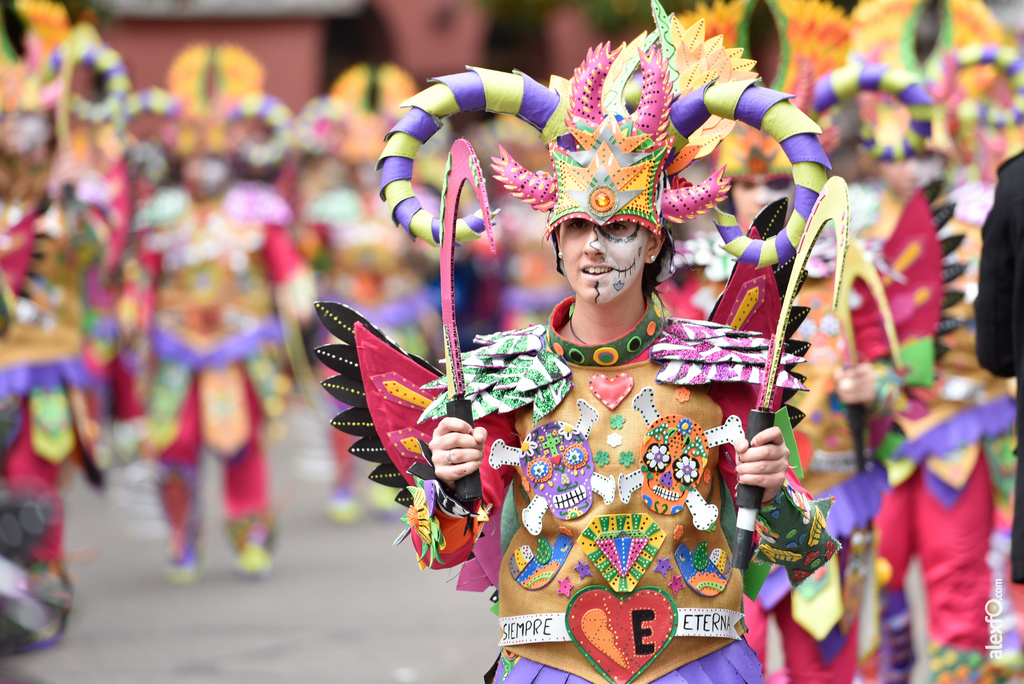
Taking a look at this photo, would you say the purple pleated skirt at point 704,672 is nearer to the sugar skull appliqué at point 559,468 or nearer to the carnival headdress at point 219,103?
the sugar skull appliqué at point 559,468

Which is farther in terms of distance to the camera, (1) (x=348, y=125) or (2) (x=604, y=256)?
(1) (x=348, y=125)

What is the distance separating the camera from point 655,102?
3.01 metres

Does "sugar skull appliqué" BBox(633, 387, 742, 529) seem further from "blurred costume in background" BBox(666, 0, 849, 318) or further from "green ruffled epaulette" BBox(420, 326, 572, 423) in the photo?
"blurred costume in background" BBox(666, 0, 849, 318)

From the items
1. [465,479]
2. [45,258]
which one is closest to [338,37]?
[45,258]

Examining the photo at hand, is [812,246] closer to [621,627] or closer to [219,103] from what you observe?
[621,627]

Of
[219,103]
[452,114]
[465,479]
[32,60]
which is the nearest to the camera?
[465,479]

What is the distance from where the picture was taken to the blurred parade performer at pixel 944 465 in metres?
5.01

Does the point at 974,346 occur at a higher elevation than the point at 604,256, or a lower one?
lower

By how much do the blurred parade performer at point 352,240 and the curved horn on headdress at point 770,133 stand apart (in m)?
6.92

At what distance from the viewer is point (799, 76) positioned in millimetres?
4848

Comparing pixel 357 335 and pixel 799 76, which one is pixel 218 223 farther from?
pixel 357 335

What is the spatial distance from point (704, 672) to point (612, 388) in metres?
0.63

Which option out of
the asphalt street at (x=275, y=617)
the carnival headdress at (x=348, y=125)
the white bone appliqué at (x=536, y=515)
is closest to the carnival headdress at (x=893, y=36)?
the asphalt street at (x=275, y=617)

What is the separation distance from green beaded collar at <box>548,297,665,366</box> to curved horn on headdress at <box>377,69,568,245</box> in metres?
0.33
